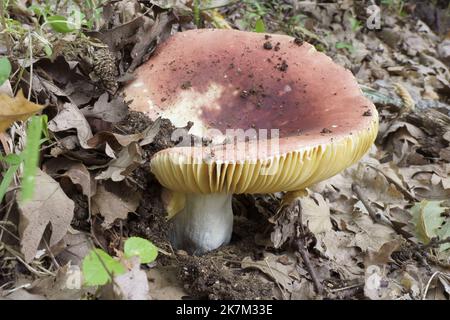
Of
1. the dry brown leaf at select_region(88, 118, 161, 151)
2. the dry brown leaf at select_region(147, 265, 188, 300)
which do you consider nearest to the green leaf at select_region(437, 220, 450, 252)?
the dry brown leaf at select_region(147, 265, 188, 300)

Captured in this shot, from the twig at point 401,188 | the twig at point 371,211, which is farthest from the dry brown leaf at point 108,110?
the twig at point 401,188

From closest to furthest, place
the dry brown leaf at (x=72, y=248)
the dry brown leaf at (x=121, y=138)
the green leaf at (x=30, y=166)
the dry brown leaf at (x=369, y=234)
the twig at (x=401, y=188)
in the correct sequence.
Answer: the green leaf at (x=30, y=166)
the dry brown leaf at (x=72, y=248)
the dry brown leaf at (x=121, y=138)
the dry brown leaf at (x=369, y=234)
the twig at (x=401, y=188)

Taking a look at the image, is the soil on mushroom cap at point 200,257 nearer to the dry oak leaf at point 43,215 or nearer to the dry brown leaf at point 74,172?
the dry brown leaf at point 74,172

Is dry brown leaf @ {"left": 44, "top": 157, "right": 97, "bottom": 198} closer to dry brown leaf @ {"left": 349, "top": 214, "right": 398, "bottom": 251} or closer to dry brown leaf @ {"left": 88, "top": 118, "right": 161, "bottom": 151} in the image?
dry brown leaf @ {"left": 88, "top": 118, "right": 161, "bottom": 151}

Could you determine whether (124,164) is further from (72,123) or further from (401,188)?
(401,188)

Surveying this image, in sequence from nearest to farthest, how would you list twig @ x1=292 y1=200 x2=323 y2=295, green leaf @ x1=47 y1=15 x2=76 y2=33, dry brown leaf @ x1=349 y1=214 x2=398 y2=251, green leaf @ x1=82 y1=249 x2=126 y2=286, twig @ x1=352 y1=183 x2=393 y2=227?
1. green leaf @ x1=82 y1=249 x2=126 y2=286
2. twig @ x1=292 y1=200 x2=323 y2=295
3. green leaf @ x1=47 y1=15 x2=76 y2=33
4. dry brown leaf @ x1=349 y1=214 x2=398 y2=251
5. twig @ x1=352 y1=183 x2=393 y2=227

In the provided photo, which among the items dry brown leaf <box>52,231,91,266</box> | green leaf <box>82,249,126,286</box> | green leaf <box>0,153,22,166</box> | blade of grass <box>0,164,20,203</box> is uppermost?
green leaf <box>0,153,22,166</box>

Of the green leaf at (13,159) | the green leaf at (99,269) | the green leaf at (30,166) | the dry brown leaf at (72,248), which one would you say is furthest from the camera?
the dry brown leaf at (72,248)
